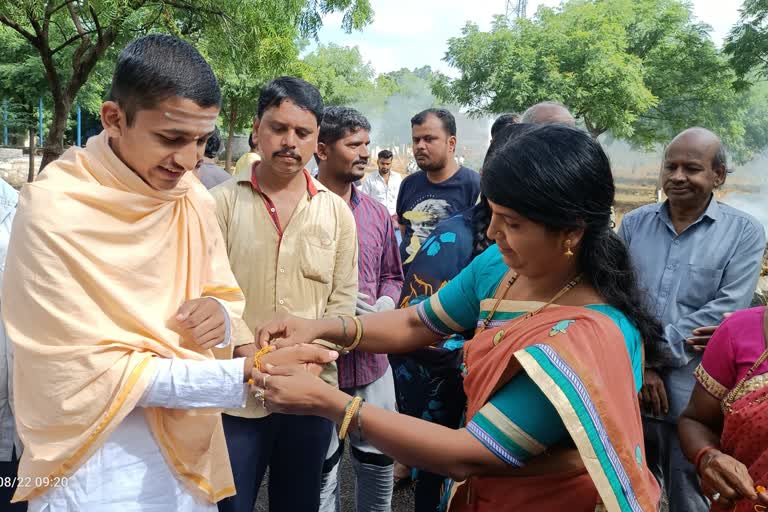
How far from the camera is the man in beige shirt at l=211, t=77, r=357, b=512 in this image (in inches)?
107

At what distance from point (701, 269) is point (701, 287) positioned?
0.09 meters

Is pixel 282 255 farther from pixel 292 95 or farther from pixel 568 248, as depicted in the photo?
pixel 568 248

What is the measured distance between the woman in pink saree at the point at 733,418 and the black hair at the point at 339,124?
2.51 m

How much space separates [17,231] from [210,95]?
66 cm

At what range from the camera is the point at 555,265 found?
1817mm

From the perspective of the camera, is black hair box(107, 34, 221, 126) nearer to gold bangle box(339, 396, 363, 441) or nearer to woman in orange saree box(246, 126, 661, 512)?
woman in orange saree box(246, 126, 661, 512)

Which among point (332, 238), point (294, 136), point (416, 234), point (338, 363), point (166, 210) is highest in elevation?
point (294, 136)

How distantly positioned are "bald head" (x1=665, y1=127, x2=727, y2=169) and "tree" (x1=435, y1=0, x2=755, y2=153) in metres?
20.6

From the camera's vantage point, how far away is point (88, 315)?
1667mm

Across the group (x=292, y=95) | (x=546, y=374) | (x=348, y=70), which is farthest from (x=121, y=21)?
(x=348, y=70)

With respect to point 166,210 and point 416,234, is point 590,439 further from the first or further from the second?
point 416,234

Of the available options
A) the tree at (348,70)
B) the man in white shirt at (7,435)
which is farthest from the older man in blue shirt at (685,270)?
the tree at (348,70)

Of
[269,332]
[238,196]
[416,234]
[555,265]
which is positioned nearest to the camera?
[555,265]

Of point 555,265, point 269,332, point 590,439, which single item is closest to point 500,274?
point 555,265
